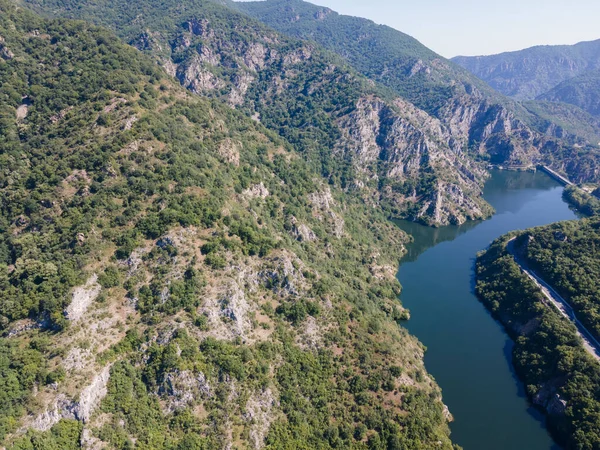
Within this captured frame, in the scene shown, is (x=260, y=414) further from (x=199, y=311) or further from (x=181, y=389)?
(x=199, y=311)

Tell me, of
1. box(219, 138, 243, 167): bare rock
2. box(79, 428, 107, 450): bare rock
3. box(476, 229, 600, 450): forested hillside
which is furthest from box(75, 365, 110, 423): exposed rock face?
box(476, 229, 600, 450): forested hillside

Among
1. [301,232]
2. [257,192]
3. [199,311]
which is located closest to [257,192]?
[257,192]

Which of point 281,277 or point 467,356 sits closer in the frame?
point 281,277

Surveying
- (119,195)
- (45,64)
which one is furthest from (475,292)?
(45,64)

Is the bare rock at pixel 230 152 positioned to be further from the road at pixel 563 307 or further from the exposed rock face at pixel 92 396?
the road at pixel 563 307

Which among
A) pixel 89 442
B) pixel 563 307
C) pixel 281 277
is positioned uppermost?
pixel 563 307

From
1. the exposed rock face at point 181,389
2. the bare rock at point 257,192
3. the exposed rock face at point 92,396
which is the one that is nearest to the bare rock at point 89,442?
the exposed rock face at point 92,396
